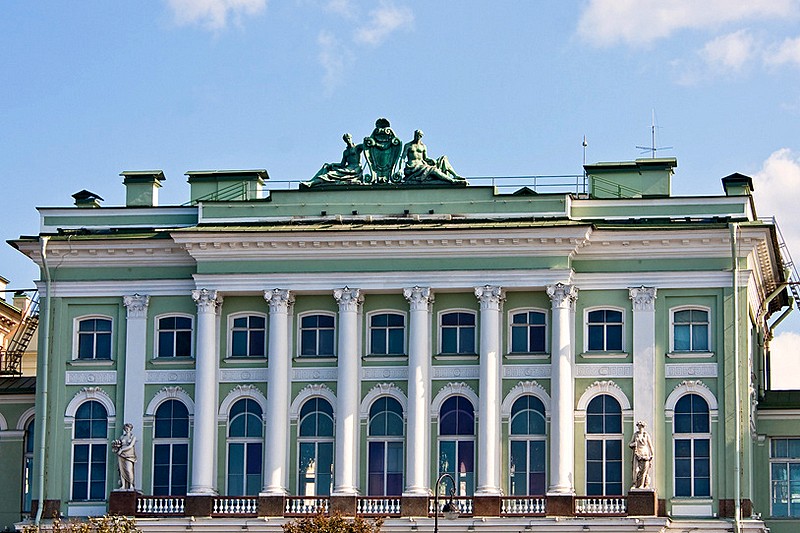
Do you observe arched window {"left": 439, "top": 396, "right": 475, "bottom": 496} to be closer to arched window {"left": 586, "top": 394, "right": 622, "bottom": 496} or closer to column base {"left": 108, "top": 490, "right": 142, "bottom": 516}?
arched window {"left": 586, "top": 394, "right": 622, "bottom": 496}

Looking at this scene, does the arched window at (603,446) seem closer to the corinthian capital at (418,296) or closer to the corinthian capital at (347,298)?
the corinthian capital at (418,296)

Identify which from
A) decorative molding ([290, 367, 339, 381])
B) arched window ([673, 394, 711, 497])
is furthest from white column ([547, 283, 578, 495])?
decorative molding ([290, 367, 339, 381])

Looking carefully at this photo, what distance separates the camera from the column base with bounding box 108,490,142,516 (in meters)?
59.6

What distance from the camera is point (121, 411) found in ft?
202

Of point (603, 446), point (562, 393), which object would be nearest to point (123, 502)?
point (562, 393)

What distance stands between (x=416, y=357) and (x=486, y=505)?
4.77 metres

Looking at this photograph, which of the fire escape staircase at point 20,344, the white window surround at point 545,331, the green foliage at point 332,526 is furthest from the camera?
the fire escape staircase at point 20,344

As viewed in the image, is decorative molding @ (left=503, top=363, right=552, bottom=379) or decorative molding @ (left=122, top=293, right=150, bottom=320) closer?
decorative molding @ (left=503, top=363, right=552, bottom=379)

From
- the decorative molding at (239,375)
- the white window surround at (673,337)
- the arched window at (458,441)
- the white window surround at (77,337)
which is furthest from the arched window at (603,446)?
the white window surround at (77,337)

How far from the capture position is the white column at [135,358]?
61312 millimetres

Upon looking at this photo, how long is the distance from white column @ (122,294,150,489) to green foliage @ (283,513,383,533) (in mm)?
6980

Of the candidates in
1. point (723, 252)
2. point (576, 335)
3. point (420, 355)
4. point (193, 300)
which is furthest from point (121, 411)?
point (723, 252)

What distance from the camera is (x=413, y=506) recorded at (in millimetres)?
58750

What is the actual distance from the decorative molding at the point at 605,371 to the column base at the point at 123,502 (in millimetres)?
13260
